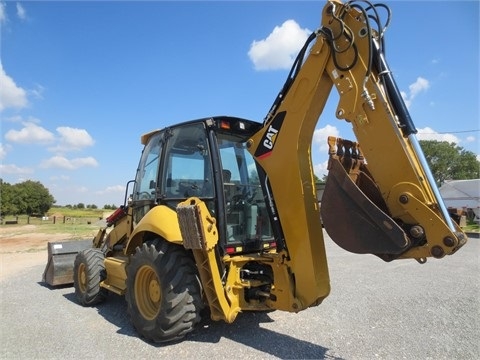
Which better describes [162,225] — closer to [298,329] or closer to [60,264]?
[298,329]

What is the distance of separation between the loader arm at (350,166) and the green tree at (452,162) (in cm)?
5518

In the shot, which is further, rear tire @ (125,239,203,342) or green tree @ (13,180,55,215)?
green tree @ (13,180,55,215)

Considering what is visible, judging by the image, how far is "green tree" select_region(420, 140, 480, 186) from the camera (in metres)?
53.3

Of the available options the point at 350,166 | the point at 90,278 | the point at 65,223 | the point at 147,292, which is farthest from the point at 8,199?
the point at 350,166

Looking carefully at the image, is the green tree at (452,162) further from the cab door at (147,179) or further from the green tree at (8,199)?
the green tree at (8,199)

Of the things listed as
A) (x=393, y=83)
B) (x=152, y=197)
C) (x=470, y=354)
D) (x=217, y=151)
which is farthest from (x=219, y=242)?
(x=470, y=354)

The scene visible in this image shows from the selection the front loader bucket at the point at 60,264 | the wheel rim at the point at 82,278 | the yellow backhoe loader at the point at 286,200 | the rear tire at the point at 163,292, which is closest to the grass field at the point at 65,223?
the front loader bucket at the point at 60,264

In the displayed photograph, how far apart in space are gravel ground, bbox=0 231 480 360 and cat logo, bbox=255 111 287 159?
6.95 ft

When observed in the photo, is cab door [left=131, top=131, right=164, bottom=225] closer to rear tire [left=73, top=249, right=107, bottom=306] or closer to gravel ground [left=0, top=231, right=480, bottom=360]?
rear tire [left=73, top=249, right=107, bottom=306]

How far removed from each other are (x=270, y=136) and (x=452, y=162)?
57127 mm

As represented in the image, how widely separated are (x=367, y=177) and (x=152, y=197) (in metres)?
2.97

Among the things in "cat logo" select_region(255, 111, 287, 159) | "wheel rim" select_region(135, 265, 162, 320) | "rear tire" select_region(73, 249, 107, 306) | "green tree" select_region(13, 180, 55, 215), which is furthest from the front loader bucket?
"green tree" select_region(13, 180, 55, 215)

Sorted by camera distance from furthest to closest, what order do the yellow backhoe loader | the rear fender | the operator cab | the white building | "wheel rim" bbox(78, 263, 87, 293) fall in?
1. the white building
2. "wheel rim" bbox(78, 263, 87, 293)
3. the operator cab
4. the rear fender
5. the yellow backhoe loader

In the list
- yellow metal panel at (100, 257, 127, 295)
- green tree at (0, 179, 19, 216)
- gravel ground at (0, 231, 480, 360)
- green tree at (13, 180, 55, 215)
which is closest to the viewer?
gravel ground at (0, 231, 480, 360)
